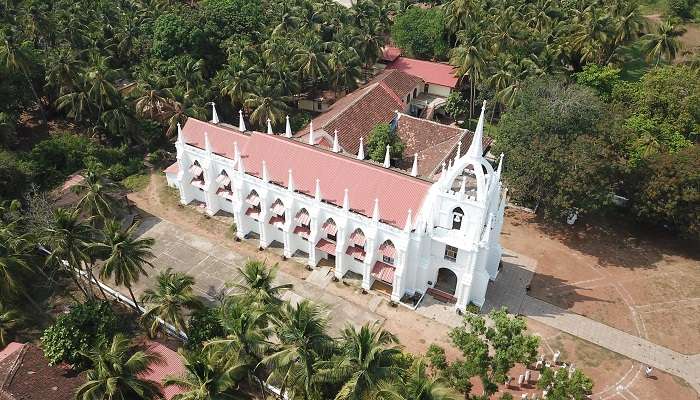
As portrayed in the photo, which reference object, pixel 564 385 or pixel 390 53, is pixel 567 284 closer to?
pixel 564 385

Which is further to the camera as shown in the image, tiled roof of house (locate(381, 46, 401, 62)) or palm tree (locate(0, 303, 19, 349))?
tiled roof of house (locate(381, 46, 401, 62))

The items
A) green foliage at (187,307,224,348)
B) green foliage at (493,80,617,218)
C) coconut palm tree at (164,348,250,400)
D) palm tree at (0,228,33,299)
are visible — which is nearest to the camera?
coconut palm tree at (164,348,250,400)

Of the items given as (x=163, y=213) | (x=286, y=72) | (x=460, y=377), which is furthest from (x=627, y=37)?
(x=163, y=213)

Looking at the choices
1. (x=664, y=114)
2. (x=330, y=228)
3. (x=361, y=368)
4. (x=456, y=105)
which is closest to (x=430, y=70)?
(x=456, y=105)

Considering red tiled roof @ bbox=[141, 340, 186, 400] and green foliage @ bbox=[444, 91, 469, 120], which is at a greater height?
green foliage @ bbox=[444, 91, 469, 120]

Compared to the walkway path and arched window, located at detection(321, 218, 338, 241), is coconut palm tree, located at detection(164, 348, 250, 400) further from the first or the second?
the walkway path

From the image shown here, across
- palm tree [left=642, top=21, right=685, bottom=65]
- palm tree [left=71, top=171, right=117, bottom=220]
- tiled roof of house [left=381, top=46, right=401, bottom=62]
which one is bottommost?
palm tree [left=71, top=171, right=117, bottom=220]

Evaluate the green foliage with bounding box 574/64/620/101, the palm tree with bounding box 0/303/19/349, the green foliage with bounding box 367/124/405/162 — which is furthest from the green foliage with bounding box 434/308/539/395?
the green foliage with bounding box 574/64/620/101
